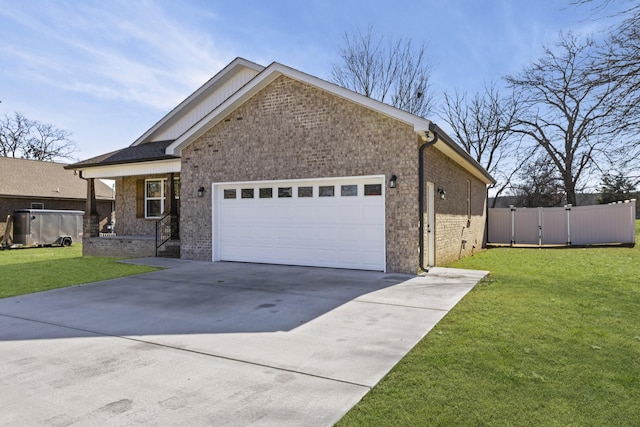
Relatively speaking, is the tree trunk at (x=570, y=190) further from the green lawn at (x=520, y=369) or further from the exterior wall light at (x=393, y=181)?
the green lawn at (x=520, y=369)

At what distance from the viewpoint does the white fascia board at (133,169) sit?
13656 mm

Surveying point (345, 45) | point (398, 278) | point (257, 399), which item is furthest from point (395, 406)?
point (345, 45)

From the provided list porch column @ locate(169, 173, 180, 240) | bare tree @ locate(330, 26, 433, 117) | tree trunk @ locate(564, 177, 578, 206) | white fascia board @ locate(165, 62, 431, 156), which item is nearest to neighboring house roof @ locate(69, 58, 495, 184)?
white fascia board @ locate(165, 62, 431, 156)

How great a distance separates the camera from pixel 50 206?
2445cm

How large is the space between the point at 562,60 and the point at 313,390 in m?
12.0

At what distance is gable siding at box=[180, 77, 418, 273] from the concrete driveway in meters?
2.35

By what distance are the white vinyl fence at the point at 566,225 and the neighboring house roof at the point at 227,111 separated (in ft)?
10.9

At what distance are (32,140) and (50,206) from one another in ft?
63.7

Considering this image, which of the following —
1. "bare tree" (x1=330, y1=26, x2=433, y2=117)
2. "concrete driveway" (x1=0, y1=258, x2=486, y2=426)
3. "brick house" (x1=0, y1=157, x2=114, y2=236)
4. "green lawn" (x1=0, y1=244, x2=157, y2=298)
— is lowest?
"concrete driveway" (x1=0, y1=258, x2=486, y2=426)

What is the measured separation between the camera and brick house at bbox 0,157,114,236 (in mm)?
22203

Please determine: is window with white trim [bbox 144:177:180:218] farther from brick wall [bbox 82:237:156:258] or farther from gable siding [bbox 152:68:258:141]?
gable siding [bbox 152:68:258:141]

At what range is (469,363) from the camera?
12.9 ft

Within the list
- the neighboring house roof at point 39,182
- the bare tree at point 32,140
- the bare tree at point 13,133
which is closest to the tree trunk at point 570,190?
the neighboring house roof at point 39,182

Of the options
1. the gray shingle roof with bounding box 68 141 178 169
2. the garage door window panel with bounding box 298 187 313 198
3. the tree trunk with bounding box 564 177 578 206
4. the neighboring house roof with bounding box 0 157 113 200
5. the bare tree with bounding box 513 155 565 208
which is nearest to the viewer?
the garage door window panel with bounding box 298 187 313 198
